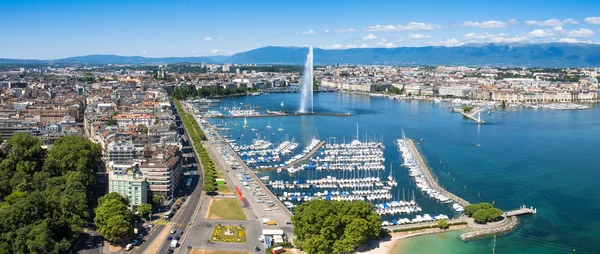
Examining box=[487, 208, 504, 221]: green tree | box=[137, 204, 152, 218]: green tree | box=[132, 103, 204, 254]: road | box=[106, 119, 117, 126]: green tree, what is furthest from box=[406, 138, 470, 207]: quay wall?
box=[106, 119, 117, 126]: green tree

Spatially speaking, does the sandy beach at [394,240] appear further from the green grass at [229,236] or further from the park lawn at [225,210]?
the park lawn at [225,210]

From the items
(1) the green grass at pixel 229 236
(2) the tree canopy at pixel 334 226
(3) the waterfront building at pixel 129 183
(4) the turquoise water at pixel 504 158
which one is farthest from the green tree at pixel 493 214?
(3) the waterfront building at pixel 129 183

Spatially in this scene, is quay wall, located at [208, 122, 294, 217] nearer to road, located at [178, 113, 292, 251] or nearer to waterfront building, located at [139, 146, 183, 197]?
road, located at [178, 113, 292, 251]

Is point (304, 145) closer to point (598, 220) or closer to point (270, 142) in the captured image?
point (270, 142)

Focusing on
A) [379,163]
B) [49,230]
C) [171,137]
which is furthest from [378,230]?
[171,137]

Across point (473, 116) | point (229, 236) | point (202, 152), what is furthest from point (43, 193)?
point (473, 116)

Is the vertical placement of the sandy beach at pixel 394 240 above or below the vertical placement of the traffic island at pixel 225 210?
below

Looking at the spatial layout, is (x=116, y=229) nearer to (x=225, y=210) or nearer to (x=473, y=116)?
(x=225, y=210)
